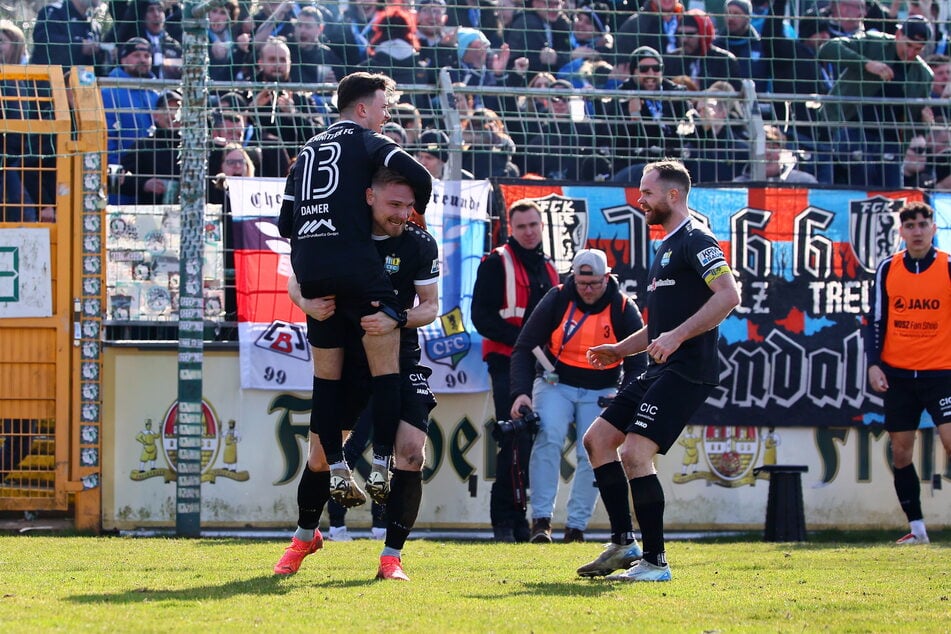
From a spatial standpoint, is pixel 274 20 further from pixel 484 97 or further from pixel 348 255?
pixel 348 255

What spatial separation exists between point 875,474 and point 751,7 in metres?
5.51

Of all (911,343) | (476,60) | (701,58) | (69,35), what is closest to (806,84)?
(701,58)

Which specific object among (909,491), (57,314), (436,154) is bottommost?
(909,491)

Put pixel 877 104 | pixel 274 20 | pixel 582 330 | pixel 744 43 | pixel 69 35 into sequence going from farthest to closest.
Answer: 1. pixel 744 43
2. pixel 69 35
3. pixel 274 20
4. pixel 877 104
5. pixel 582 330

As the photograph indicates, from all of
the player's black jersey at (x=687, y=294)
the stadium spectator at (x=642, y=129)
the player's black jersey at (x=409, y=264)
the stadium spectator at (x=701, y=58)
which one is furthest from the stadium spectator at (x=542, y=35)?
the player's black jersey at (x=409, y=264)

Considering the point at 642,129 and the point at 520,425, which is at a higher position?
the point at 642,129

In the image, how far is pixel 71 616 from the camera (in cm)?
533

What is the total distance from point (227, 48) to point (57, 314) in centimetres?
343

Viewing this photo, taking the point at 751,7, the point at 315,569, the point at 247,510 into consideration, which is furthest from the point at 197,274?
the point at 751,7

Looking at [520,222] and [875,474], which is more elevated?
[520,222]

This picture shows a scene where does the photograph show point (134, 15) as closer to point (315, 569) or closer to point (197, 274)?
point (197, 274)

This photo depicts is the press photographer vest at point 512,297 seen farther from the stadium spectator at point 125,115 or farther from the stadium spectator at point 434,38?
the stadium spectator at point 125,115

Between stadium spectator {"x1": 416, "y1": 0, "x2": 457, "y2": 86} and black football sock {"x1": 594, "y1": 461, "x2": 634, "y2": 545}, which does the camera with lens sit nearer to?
black football sock {"x1": 594, "y1": 461, "x2": 634, "y2": 545}

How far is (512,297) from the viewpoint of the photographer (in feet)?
36.2
